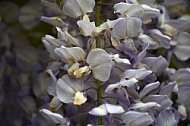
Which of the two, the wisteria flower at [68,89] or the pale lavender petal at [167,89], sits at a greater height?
the wisteria flower at [68,89]

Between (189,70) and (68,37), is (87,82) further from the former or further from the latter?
(189,70)

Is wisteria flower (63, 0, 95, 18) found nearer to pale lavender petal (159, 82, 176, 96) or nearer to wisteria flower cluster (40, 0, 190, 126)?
wisteria flower cluster (40, 0, 190, 126)

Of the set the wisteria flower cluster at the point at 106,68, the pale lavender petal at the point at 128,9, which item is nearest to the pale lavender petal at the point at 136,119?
the wisteria flower cluster at the point at 106,68

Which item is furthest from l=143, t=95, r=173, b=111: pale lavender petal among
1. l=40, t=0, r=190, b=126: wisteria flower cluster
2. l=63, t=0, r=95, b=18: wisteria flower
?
l=63, t=0, r=95, b=18: wisteria flower

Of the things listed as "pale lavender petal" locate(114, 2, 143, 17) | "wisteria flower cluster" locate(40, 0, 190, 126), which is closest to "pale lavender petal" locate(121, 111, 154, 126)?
"wisteria flower cluster" locate(40, 0, 190, 126)

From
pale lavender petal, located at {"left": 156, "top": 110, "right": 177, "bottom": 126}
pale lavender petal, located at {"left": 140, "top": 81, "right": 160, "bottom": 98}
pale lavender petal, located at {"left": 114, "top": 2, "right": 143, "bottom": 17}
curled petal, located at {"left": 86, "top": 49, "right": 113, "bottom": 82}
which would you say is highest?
pale lavender petal, located at {"left": 114, "top": 2, "right": 143, "bottom": 17}

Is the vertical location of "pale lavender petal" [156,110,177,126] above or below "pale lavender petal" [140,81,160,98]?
below

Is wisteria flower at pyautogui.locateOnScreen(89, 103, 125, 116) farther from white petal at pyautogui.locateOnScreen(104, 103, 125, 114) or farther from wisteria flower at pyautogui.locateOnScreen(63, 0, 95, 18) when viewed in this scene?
wisteria flower at pyautogui.locateOnScreen(63, 0, 95, 18)

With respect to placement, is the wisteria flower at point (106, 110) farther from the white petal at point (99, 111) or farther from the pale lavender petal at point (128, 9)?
the pale lavender petal at point (128, 9)

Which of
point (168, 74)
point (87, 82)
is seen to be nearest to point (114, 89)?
point (87, 82)
